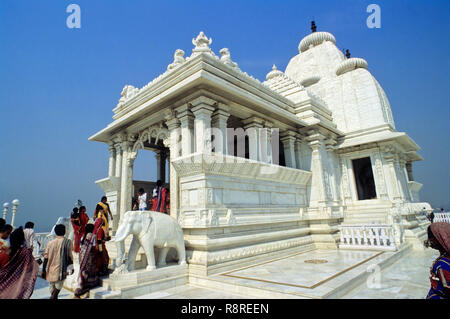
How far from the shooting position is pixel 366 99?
1377 cm

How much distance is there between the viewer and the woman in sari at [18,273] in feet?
12.0

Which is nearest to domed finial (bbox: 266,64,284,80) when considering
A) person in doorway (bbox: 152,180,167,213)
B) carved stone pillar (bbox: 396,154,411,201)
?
carved stone pillar (bbox: 396,154,411,201)

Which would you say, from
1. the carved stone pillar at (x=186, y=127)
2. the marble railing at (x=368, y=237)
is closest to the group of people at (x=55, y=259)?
the carved stone pillar at (x=186, y=127)

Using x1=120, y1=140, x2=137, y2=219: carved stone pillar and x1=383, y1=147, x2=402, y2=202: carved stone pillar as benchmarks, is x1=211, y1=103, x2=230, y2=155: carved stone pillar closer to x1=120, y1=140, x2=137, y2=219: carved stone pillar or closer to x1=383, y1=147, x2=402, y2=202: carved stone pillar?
x1=120, y1=140, x2=137, y2=219: carved stone pillar

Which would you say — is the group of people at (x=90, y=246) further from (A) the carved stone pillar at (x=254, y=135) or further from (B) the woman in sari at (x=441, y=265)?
(B) the woman in sari at (x=441, y=265)

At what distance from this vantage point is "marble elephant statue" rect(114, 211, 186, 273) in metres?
5.50

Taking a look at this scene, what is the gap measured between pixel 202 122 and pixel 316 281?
465cm

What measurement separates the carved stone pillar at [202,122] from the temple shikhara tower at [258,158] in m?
0.03

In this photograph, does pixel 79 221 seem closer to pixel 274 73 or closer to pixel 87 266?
pixel 87 266

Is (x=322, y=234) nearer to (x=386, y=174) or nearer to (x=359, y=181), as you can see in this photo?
(x=386, y=174)

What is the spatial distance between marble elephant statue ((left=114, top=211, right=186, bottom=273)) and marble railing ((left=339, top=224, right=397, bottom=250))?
674cm

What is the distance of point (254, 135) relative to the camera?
9203 millimetres
